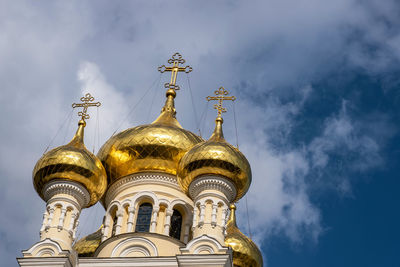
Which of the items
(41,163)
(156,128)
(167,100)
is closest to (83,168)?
(41,163)

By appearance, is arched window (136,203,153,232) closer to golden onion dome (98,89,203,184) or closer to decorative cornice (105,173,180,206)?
decorative cornice (105,173,180,206)

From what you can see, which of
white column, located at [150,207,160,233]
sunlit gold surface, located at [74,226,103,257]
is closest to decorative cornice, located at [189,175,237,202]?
white column, located at [150,207,160,233]

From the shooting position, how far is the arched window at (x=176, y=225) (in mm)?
18766

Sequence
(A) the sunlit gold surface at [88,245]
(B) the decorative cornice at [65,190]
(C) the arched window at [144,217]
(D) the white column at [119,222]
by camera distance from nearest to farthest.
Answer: (B) the decorative cornice at [65,190]
(D) the white column at [119,222]
(C) the arched window at [144,217]
(A) the sunlit gold surface at [88,245]

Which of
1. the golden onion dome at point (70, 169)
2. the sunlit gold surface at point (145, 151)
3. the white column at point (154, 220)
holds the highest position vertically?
the sunlit gold surface at point (145, 151)

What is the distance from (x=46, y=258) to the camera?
16.3 m

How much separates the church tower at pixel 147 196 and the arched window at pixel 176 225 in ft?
0.07

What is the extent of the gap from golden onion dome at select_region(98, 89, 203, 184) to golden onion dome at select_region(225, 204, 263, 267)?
250 centimetres

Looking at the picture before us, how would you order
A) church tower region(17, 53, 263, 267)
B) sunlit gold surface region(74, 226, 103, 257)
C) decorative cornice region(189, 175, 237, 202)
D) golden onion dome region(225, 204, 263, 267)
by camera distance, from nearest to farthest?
Answer: church tower region(17, 53, 263, 267)
decorative cornice region(189, 175, 237, 202)
sunlit gold surface region(74, 226, 103, 257)
golden onion dome region(225, 204, 263, 267)

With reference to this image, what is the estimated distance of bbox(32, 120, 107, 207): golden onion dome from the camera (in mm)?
17875

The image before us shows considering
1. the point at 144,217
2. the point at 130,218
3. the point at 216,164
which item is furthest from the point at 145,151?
the point at 216,164

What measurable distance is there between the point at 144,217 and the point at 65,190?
1894mm

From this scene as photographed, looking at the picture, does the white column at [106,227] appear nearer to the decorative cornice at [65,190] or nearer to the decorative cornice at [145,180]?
the decorative cornice at [145,180]

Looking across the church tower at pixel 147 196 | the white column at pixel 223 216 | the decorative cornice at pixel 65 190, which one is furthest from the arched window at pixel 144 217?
the white column at pixel 223 216
